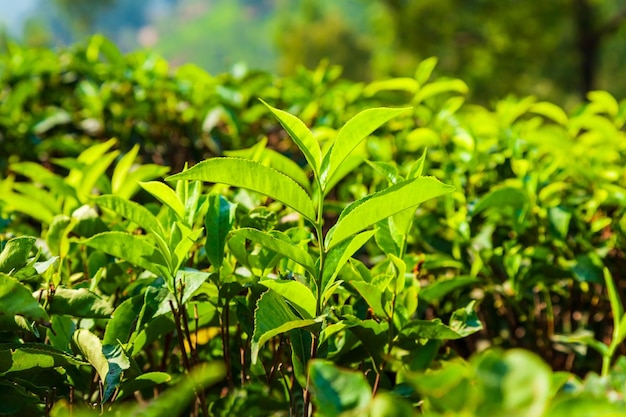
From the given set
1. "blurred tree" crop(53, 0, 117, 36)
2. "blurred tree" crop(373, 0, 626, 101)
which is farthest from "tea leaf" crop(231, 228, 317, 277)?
"blurred tree" crop(53, 0, 117, 36)

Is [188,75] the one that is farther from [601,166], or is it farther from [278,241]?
[278,241]

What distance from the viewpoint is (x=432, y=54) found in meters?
21.4

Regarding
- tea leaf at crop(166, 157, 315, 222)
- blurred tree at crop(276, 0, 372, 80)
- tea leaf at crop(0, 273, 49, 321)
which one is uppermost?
blurred tree at crop(276, 0, 372, 80)

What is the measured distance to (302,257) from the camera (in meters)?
1.04

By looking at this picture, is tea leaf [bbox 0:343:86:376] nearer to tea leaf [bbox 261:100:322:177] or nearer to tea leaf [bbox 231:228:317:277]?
tea leaf [bbox 231:228:317:277]

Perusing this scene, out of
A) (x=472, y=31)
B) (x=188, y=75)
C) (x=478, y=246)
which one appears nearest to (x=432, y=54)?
(x=472, y=31)

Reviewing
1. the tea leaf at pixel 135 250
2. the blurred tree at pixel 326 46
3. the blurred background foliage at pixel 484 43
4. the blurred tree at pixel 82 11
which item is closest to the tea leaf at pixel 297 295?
the tea leaf at pixel 135 250

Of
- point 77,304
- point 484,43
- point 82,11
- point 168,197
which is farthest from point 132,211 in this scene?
point 82,11

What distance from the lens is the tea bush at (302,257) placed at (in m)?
0.97

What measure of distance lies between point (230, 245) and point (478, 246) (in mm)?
810

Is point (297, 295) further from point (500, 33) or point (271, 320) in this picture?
point (500, 33)

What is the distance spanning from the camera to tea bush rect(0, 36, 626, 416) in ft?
3.19

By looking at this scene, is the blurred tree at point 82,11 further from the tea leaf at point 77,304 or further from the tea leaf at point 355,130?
the tea leaf at point 355,130

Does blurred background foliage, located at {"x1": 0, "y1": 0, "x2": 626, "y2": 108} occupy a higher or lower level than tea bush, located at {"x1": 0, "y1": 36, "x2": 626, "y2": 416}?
higher
